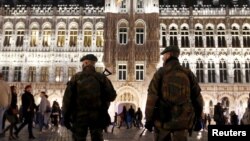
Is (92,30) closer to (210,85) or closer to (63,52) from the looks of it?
(63,52)

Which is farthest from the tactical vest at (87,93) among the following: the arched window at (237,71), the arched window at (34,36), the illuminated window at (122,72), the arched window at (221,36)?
the arched window at (221,36)

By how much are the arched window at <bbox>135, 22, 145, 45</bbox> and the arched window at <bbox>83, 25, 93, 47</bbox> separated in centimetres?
515

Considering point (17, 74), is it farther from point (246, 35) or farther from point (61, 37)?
point (246, 35)

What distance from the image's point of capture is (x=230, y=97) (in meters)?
38.5

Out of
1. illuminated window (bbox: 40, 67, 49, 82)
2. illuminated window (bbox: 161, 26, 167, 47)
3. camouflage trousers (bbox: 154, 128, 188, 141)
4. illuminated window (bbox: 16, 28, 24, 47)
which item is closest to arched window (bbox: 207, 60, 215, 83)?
Result: illuminated window (bbox: 161, 26, 167, 47)

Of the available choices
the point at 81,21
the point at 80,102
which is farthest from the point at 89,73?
the point at 81,21

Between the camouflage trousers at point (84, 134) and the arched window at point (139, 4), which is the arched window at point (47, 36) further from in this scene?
the camouflage trousers at point (84, 134)

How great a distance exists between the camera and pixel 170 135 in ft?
20.0

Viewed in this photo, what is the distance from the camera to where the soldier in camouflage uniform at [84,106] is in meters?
6.76

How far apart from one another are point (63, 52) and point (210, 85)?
53.3 feet

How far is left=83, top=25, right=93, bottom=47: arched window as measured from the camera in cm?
4022

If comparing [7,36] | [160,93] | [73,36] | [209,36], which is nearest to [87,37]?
[73,36]

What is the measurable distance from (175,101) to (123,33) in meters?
33.7

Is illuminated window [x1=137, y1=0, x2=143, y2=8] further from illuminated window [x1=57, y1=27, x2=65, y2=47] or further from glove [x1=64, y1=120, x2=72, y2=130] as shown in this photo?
glove [x1=64, y1=120, x2=72, y2=130]
